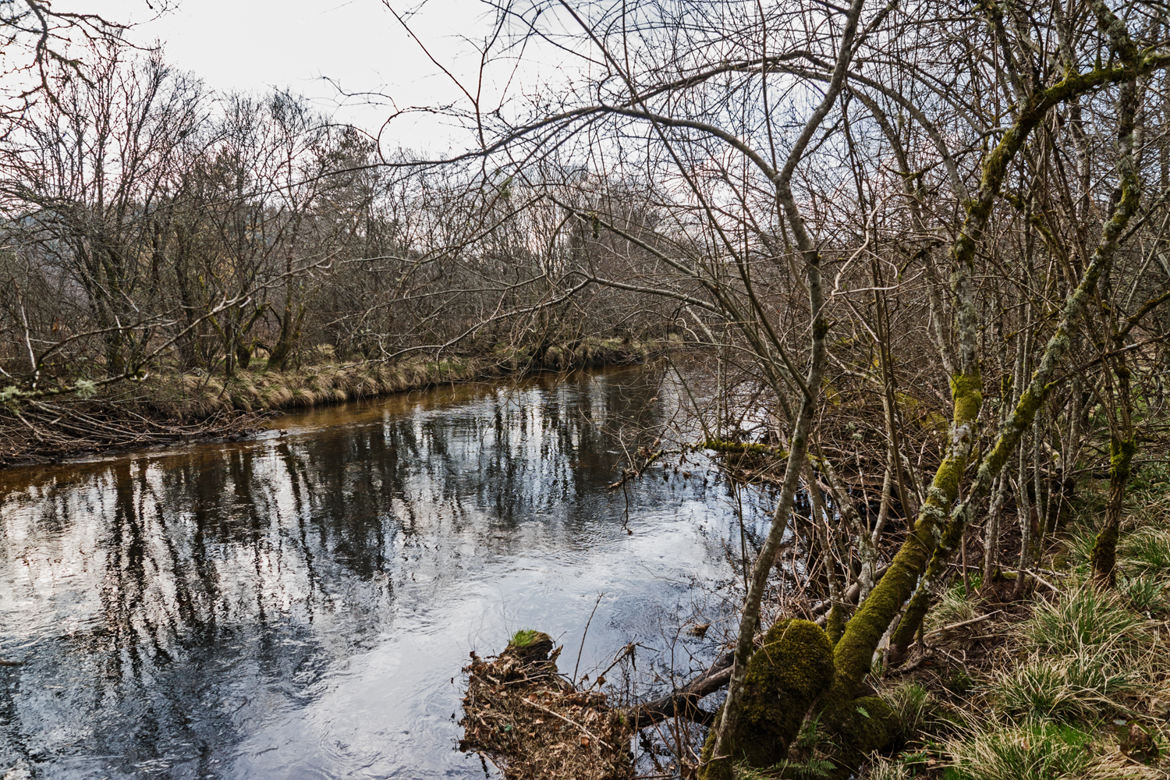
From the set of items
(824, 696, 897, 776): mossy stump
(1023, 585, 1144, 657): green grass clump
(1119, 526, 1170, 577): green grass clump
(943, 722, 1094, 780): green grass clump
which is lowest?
(824, 696, 897, 776): mossy stump

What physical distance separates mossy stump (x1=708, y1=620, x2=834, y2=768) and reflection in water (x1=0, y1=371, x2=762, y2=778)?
2.13 meters

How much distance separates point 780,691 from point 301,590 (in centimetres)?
588

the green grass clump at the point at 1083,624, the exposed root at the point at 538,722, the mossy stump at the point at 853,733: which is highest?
the green grass clump at the point at 1083,624

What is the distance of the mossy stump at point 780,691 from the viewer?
10.2 feet

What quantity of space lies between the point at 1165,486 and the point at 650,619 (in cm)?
424

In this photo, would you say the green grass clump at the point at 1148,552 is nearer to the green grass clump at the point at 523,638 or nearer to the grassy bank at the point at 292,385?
the green grass clump at the point at 523,638

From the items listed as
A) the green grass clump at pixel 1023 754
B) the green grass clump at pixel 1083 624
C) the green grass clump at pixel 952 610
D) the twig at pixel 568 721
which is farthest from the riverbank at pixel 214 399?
the green grass clump at pixel 1023 754

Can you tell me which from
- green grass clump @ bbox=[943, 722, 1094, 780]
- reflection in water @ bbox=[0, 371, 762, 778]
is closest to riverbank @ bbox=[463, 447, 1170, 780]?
green grass clump @ bbox=[943, 722, 1094, 780]

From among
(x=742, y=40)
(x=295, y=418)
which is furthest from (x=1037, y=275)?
(x=295, y=418)

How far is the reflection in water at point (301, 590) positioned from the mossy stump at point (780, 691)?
6.99 feet

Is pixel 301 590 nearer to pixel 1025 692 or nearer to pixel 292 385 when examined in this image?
pixel 1025 692

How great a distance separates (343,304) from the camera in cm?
2097

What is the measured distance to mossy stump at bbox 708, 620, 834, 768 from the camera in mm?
3111

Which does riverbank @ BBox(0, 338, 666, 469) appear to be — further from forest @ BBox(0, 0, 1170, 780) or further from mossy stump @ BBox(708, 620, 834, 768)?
mossy stump @ BBox(708, 620, 834, 768)
